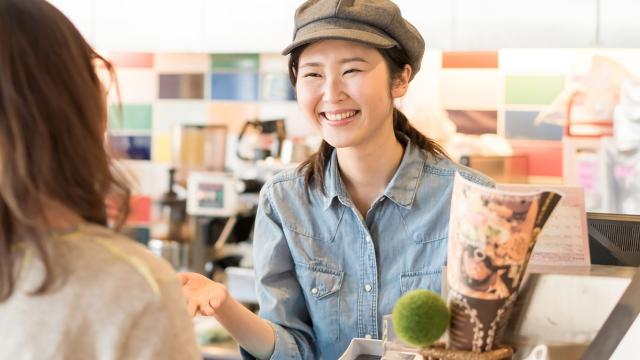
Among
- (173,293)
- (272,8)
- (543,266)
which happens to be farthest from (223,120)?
(173,293)

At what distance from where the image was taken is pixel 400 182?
1.44 metres

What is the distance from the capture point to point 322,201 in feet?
4.84

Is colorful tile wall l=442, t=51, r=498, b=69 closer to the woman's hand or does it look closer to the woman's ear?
the woman's ear

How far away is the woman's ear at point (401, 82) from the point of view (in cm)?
146

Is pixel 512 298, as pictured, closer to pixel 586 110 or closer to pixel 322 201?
pixel 322 201

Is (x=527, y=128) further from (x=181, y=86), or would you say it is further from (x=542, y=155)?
(x=181, y=86)

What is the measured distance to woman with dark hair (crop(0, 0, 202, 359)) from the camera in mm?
710

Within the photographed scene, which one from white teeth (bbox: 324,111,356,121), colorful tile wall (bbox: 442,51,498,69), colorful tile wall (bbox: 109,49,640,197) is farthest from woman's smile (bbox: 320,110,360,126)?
colorful tile wall (bbox: 442,51,498,69)

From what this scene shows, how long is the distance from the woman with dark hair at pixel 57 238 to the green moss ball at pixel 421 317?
0.25 metres

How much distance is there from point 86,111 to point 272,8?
2.38 meters

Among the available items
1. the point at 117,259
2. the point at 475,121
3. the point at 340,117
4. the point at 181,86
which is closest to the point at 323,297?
the point at 340,117

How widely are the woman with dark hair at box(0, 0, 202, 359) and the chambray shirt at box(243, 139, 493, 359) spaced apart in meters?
0.66

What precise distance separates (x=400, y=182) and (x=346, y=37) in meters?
0.27

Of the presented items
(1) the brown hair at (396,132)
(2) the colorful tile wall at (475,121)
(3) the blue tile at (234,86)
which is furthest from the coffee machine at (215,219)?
(1) the brown hair at (396,132)
